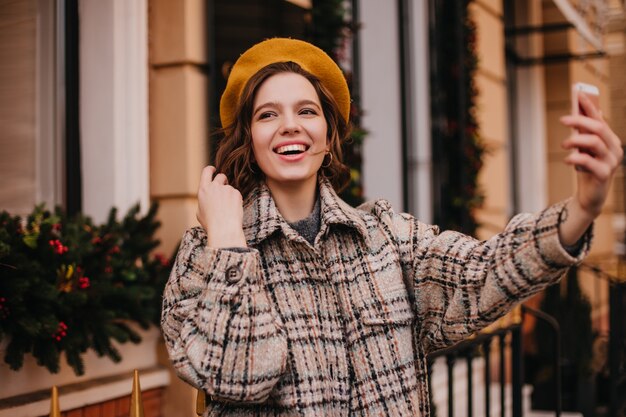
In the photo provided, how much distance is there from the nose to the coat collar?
0.19 m

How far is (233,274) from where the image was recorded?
1791 millimetres

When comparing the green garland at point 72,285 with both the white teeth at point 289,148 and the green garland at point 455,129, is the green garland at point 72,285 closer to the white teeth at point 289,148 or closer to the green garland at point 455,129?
the white teeth at point 289,148

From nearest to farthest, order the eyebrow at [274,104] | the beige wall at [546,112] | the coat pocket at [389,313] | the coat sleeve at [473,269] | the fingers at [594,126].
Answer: the fingers at [594,126], the coat sleeve at [473,269], the coat pocket at [389,313], the eyebrow at [274,104], the beige wall at [546,112]

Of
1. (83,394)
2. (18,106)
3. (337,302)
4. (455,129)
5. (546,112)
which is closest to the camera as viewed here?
(337,302)

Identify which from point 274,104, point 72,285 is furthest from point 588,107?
point 72,285

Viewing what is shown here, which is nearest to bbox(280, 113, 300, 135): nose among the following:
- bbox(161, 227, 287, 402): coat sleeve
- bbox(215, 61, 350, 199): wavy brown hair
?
bbox(215, 61, 350, 199): wavy brown hair

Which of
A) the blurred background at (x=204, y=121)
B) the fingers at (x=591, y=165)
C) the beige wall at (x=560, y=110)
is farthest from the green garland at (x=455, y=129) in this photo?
the fingers at (x=591, y=165)

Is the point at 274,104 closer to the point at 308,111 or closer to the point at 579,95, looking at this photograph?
the point at 308,111

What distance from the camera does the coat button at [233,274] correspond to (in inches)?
70.3

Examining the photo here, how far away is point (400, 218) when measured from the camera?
83.9 inches

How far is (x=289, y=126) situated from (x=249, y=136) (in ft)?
0.54

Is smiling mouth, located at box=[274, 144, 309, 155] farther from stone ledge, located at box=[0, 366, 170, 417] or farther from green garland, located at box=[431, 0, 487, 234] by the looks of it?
green garland, located at box=[431, 0, 487, 234]

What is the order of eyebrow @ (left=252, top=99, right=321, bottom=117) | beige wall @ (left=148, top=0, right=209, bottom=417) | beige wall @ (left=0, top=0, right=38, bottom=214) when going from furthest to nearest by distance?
beige wall @ (left=148, top=0, right=209, bottom=417) < beige wall @ (left=0, top=0, right=38, bottom=214) < eyebrow @ (left=252, top=99, right=321, bottom=117)

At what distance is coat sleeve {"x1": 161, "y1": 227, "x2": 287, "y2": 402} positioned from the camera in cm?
174
